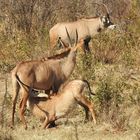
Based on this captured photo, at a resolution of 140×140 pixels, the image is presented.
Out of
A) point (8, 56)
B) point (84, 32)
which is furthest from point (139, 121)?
point (84, 32)

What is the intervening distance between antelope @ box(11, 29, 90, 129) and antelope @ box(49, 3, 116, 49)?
429 cm

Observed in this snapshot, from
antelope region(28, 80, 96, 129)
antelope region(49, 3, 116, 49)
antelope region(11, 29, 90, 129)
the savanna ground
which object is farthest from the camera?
antelope region(49, 3, 116, 49)

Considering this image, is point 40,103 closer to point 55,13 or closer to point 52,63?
point 52,63

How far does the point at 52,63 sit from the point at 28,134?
1.85m

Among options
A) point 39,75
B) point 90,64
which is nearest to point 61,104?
point 39,75

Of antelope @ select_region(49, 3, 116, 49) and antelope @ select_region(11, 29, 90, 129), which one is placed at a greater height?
antelope @ select_region(11, 29, 90, 129)

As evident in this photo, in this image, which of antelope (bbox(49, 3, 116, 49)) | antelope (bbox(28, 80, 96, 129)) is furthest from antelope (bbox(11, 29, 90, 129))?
antelope (bbox(49, 3, 116, 49))

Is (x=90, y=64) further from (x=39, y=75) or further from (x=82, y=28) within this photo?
(x=82, y=28)

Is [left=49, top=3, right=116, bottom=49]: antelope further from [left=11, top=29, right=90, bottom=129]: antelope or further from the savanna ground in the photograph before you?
[left=11, top=29, right=90, bottom=129]: antelope

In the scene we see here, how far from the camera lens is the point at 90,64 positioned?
12.2 m

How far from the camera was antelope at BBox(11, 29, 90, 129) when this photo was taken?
926 centimetres

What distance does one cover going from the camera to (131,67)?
12.9 m

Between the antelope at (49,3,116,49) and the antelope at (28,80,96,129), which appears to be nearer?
the antelope at (28,80,96,129)

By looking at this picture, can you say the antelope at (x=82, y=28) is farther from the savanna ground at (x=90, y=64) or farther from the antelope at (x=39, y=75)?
the antelope at (x=39, y=75)
